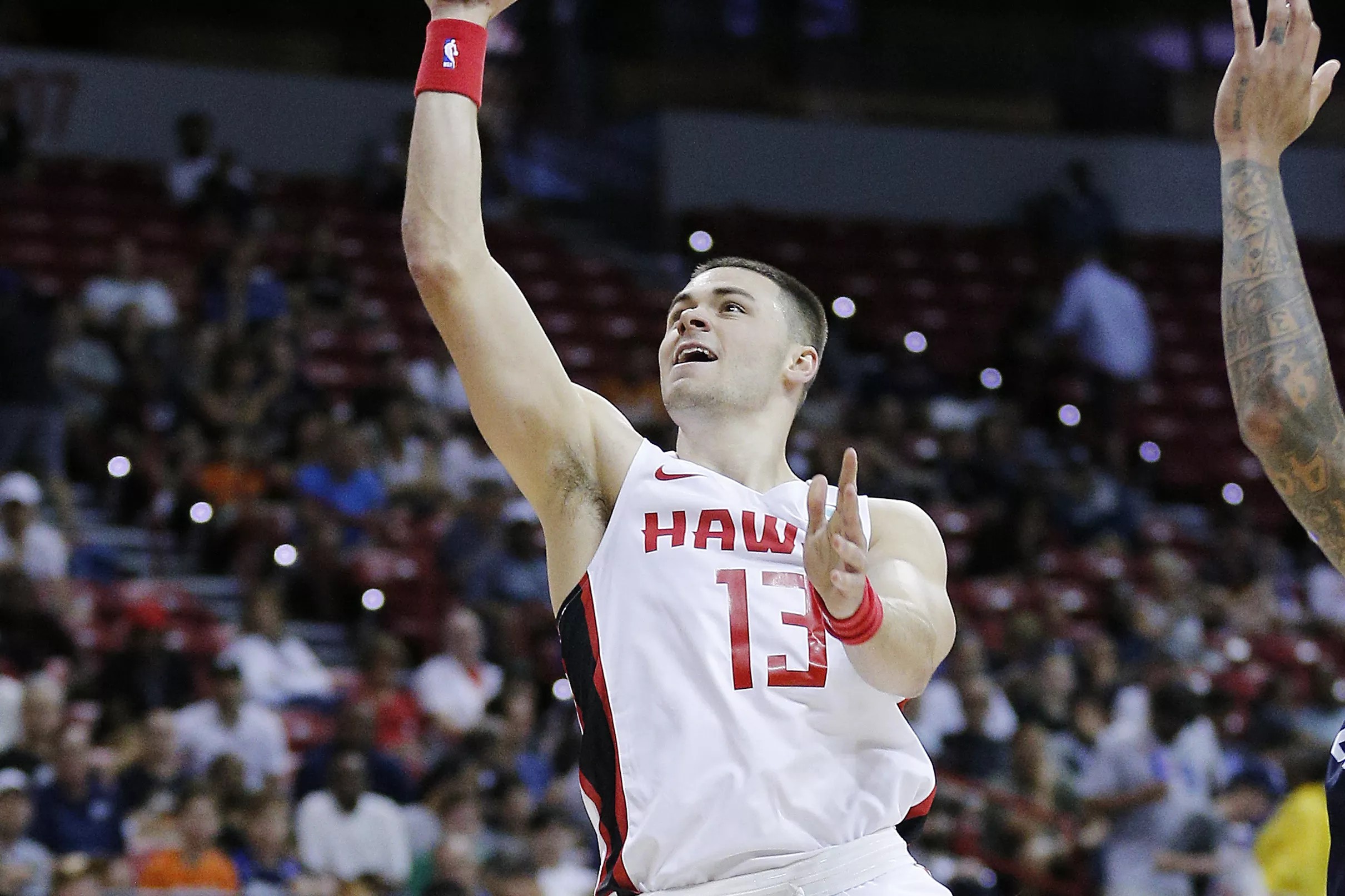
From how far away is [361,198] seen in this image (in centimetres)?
1688

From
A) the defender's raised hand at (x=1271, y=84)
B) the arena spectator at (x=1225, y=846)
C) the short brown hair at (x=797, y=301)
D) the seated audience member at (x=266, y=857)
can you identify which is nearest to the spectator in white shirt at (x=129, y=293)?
the seated audience member at (x=266, y=857)

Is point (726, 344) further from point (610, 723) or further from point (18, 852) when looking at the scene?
point (18, 852)

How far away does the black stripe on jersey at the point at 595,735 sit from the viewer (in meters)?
3.45

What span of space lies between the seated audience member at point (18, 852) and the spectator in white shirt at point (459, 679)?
2.44 meters

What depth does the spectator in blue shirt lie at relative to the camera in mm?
11688

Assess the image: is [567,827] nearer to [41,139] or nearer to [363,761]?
[363,761]

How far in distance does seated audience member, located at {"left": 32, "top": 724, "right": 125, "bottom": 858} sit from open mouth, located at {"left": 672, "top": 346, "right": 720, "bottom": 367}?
5348 millimetres

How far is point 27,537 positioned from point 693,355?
24.5 feet

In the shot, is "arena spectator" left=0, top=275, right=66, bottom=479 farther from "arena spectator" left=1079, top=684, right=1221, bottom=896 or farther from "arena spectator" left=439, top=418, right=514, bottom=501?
"arena spectator" left=1079, top=684, right=1221, bottom=896

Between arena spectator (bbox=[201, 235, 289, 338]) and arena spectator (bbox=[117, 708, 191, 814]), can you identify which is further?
arena spectator (bbox=[201, 235, 289, 338])

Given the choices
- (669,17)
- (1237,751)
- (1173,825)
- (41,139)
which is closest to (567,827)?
(1173,825)

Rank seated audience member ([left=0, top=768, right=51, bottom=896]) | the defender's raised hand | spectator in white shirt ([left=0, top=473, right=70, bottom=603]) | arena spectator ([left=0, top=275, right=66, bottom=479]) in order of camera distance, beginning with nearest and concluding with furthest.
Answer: the defender's raised hand
seated audience member ([left=0, top=768, right=51, bottom=896])
spectator in white shirt ([left=0, top=473, right=70, bottom=603])
arena spectator ([left=0, top=275, right=66, bottom=479])

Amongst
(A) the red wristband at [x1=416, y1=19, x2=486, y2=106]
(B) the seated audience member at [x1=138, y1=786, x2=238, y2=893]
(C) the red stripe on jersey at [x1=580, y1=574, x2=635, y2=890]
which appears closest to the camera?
(C) the red stripe on jersey at [x1=580, y1=574, x2=635, y2=890]

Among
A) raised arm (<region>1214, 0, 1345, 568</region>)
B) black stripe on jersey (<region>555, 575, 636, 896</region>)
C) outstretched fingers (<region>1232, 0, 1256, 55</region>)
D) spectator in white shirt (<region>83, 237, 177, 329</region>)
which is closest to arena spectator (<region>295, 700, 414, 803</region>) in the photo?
spectator in white shirt (<region>83, 237, 177, 329</region>)
